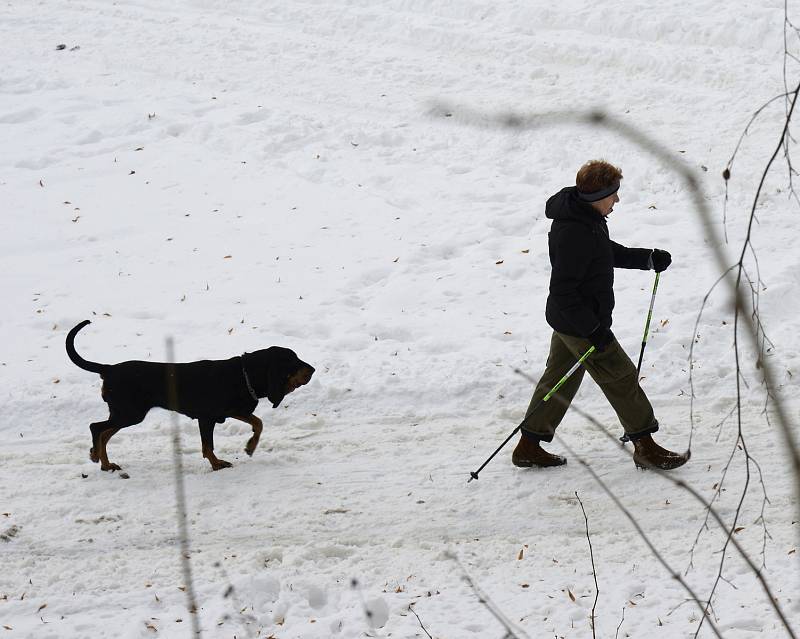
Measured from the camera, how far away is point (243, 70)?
47.8ft

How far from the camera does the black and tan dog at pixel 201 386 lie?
636cm

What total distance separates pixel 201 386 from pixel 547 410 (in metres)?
2.33

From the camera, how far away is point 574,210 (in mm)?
5645

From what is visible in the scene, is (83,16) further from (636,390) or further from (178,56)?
(636,390)

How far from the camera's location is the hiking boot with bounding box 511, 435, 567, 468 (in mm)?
6328

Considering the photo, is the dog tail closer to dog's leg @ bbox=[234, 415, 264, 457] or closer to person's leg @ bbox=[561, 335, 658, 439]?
dog's leg @ bbox=[234, 415, 264, 457]

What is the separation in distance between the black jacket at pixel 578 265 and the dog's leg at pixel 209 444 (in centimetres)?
246

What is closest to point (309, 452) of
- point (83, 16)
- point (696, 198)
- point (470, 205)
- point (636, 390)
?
point (636, 390)

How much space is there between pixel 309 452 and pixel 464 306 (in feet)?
8.61

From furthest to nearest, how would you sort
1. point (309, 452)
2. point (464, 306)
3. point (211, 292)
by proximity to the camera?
1. point (211, 292)
2. point (464, 306)
3. point (309, 452)

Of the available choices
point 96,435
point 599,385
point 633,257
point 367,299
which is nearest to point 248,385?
point 96,435

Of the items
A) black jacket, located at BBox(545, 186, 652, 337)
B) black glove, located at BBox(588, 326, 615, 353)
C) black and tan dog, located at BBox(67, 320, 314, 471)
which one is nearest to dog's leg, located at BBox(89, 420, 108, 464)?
black and tan dog, located at BBox(67, 320, 314, 471)

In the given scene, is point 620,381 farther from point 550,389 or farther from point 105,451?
point 105,451

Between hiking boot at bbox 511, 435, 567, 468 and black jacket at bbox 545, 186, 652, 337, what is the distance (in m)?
0.88
